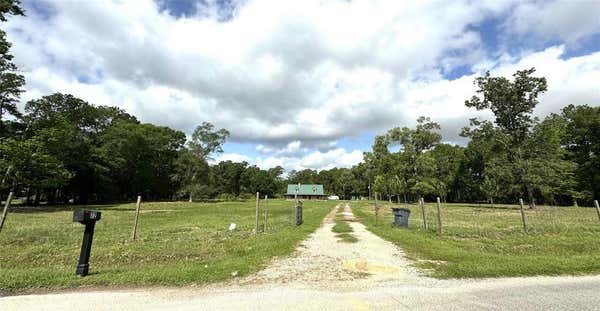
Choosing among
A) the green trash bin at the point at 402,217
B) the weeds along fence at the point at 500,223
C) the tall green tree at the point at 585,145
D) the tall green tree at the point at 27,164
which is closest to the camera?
the weeds along fence at the point at 500,223

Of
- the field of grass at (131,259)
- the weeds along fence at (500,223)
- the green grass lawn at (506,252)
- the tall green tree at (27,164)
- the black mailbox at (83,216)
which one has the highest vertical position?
the tall green tree at (27,164)

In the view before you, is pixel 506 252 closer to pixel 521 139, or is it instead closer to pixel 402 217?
pixel 402 217

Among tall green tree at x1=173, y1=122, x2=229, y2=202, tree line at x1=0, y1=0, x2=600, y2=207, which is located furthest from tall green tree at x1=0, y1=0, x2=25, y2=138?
tall green tree at x1=173, y1=122, x2=229, y2=202

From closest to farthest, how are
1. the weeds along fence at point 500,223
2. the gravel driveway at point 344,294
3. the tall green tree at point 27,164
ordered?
the gravel driveway at point 344,294, the weeds along fence at point 500,223, the tall green tree at point 27,164

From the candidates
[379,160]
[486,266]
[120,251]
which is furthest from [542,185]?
[120,251]

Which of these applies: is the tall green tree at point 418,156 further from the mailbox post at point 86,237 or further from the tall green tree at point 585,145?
the mailbox post at point 86,237

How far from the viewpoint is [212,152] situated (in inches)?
2258

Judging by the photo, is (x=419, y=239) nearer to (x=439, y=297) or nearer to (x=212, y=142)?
(x=439, y=297)

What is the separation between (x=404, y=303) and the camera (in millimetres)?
4270

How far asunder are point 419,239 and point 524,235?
4.77m

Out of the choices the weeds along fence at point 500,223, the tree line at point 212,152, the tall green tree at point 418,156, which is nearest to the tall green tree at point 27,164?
the tree line at point 212,152

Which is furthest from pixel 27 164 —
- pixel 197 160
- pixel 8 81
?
pixel 197 160

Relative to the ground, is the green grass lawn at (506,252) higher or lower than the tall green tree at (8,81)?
lower

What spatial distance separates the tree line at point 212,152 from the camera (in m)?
30.7
